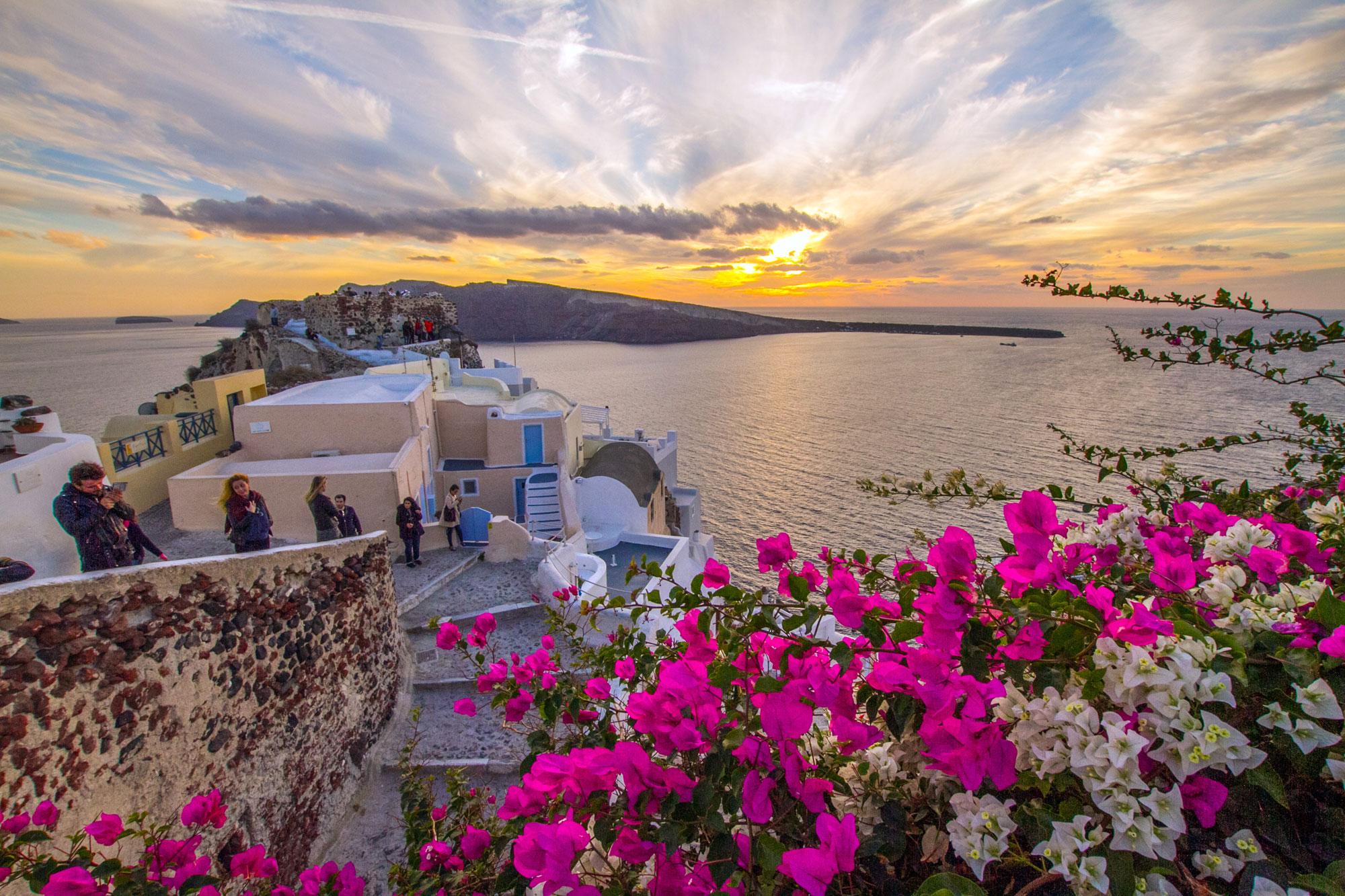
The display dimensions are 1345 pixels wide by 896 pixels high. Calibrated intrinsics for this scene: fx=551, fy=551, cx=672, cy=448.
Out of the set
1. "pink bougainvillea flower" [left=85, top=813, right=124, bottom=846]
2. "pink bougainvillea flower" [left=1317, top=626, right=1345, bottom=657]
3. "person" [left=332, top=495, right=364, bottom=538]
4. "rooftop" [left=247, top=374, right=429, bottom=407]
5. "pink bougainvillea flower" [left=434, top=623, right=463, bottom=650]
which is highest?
"pink bougainvillea flower" [left=1317, top=626, right=1345, bottom=657]

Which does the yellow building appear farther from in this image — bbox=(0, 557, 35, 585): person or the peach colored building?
bbox=(0, 557, 35, 585): person

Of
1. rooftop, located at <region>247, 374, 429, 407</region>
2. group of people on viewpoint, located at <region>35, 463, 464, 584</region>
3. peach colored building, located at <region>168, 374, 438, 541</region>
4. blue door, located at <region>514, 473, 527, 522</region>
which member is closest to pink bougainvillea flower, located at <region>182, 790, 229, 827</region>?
group of people on viewpoint, located at <region>35, 463, 464, 584</region>

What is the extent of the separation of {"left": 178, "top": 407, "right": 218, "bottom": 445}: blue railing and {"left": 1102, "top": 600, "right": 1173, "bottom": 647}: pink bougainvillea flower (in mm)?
13743

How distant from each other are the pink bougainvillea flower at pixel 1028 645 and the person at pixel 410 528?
929 cm

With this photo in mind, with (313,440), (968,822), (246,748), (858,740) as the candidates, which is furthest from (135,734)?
(313,440)

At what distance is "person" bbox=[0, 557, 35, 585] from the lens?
462cm

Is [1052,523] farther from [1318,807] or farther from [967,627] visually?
[1318,807]

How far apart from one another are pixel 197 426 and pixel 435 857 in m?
12.6

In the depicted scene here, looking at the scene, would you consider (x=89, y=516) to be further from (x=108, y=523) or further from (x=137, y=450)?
(x=137, y=450)

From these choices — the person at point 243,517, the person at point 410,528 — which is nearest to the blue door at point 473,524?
the person at point 410,528

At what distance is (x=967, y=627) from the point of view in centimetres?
132

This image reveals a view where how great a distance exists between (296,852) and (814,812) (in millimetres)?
5594

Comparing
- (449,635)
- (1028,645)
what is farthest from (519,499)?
(1028,645)

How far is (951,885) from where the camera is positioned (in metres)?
1.04
